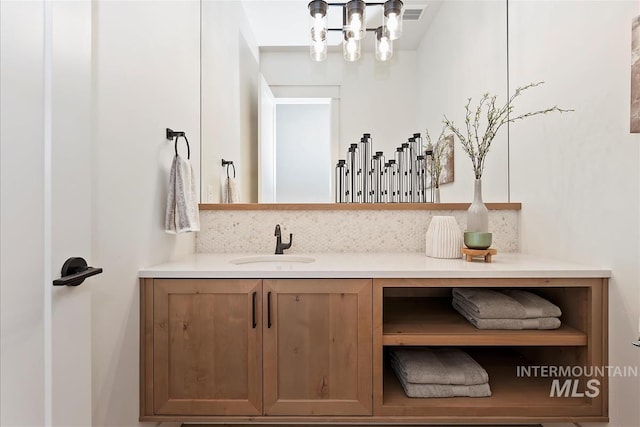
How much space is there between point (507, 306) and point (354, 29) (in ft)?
4.84

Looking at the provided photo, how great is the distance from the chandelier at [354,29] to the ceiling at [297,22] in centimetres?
2

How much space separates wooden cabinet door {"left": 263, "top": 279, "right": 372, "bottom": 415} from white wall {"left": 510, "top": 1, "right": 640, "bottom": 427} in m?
0.83

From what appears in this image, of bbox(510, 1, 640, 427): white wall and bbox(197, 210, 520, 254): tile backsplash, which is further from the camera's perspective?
bbox(197, 210, 520, 254): tile backsplash

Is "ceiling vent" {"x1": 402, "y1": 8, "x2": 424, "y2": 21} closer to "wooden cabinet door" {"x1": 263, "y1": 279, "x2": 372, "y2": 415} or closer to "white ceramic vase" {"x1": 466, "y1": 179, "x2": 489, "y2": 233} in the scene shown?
"white ceramic vase" {"x1": 466, "y1": 179, "x2": 489, "y2": 233}

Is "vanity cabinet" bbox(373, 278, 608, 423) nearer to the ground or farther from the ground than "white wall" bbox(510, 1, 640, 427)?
nearer to the ground

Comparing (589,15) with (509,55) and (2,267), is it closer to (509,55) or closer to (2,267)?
(509,55)

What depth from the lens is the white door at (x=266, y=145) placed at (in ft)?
5.82

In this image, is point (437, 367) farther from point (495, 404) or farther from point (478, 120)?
point (478, 120)

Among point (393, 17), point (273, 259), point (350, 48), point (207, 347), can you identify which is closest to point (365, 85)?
point (350, 48)

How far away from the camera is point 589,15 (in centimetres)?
124

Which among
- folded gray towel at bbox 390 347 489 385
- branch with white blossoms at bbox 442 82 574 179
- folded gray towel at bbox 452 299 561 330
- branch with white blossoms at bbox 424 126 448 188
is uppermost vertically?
branch with white blossoms at bbox 442 82 574 179

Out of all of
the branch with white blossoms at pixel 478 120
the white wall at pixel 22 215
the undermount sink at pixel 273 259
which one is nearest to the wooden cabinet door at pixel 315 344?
the undermount sink at pixel 273 259

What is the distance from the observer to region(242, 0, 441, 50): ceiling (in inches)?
69.8

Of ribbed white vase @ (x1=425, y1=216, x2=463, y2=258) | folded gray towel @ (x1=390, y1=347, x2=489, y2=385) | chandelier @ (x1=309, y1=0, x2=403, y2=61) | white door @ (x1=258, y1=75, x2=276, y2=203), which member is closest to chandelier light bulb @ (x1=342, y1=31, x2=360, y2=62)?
chandelier @ (x1=309, y1=0, x2=403, y2=61)
